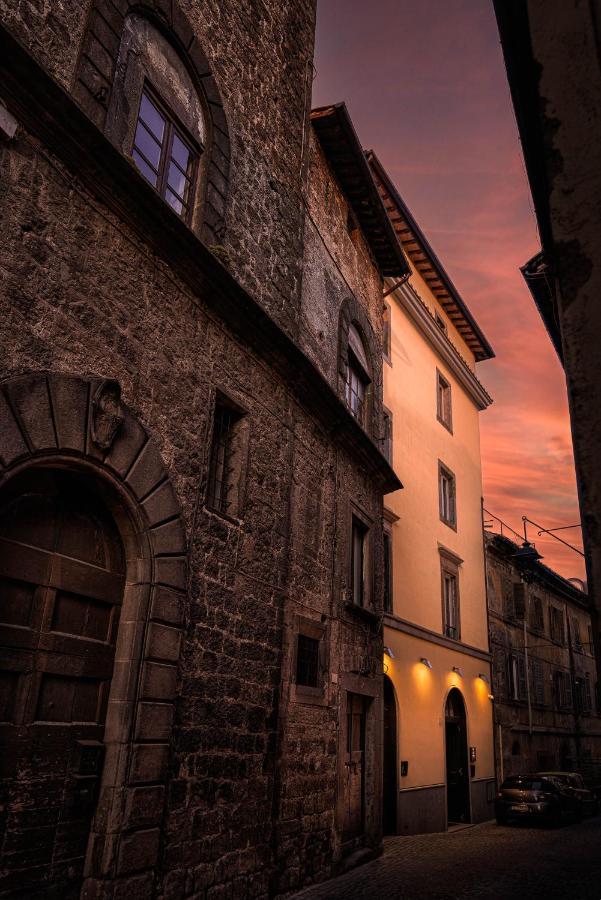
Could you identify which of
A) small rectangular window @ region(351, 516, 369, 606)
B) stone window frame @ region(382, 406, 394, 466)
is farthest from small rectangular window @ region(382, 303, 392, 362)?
small rectangular window @ region(351, 516, 369, 606)

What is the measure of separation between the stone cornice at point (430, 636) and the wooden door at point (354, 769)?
11.3 feet

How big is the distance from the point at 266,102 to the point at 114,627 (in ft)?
24.8

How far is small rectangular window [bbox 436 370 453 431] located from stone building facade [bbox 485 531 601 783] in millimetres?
4450

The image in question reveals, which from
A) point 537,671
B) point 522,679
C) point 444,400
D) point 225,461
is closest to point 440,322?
point 444,400

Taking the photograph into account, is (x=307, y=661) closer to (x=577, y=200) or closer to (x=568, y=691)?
(x=577, y=200)

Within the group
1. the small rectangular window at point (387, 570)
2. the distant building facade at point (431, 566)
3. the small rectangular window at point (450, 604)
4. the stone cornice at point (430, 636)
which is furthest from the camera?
the small rectangular window at point (450, 604)

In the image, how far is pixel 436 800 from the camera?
48.1 ft

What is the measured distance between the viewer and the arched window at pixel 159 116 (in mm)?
6555

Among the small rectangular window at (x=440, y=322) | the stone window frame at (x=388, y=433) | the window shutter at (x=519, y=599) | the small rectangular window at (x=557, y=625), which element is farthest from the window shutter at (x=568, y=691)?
the stone window frame at (x=388, y=433)

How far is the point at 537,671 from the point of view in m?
23.7

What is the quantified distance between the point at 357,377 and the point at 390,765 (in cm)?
772

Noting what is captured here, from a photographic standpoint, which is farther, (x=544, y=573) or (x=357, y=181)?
(x=544, y=573)

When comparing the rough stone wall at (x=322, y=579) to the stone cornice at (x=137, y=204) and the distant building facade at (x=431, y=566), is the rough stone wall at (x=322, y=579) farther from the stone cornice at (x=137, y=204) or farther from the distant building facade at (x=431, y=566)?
the distant building facade at (x=431, y=566)

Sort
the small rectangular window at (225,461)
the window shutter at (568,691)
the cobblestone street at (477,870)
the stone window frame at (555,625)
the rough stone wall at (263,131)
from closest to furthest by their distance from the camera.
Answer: the small rectangular window at (225,461) → the cobblestone street at (477,870) → the rough stone wall at (263,131) → the stone window frame at (555,625) → the window shutter at (568,691)
